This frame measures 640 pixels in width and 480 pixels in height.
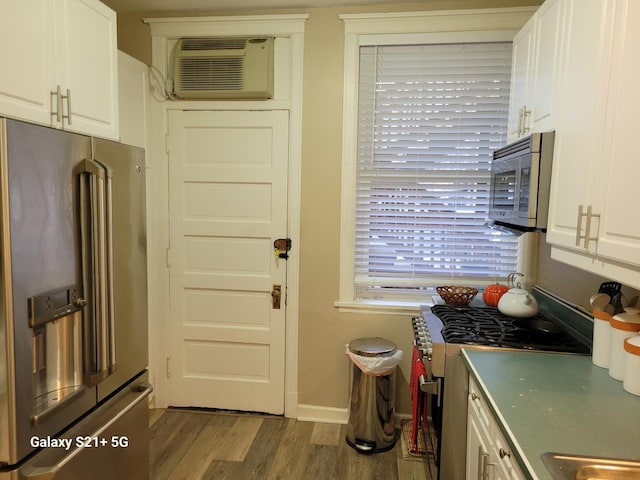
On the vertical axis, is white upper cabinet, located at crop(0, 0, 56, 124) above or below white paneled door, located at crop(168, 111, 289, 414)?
above

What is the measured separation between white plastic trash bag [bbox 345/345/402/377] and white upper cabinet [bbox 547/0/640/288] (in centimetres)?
124

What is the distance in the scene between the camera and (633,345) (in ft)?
4.64

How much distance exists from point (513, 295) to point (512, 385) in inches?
32.6

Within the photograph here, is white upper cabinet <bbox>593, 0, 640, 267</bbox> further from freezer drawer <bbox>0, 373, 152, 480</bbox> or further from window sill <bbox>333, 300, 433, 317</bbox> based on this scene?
freezer drawer <bbox>0, 373, 152, 480</bbox>

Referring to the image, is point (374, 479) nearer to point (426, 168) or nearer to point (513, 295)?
point (513, 295)

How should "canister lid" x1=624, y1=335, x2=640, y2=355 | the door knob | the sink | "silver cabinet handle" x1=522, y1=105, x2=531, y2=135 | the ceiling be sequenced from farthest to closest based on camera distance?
the door knob, the ceiling, "silver cabinet handle" x1=522, y1=105, x2=531, y2=135, "canister lid" x1=624, y1=335, x2=640, y2=355, the sink

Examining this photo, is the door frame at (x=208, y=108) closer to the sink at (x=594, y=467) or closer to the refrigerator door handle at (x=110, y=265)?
the refrigerator door handle at (x=110, y=265)

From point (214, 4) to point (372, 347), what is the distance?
2.31m

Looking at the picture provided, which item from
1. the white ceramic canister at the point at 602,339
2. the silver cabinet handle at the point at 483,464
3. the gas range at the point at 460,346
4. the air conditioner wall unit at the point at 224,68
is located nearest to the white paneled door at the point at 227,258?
the air conditioner wall unit at the point at 224,68

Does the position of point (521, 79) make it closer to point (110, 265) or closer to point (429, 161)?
point (429, 161)

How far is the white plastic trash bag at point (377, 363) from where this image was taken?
8.70 ft

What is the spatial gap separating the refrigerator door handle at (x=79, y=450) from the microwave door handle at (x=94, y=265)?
207 mm

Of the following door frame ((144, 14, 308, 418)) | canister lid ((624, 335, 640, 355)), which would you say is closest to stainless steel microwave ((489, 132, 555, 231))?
canister lid ((624, 335, 640, 355))

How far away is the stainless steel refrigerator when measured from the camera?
53.6 inches
